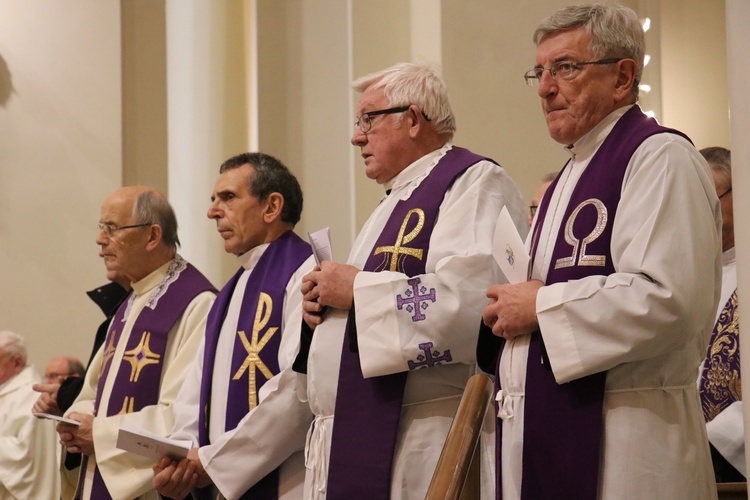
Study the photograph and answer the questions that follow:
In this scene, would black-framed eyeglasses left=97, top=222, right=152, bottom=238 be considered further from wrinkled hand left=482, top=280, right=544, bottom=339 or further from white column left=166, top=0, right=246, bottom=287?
wrinkled hand left=482, top=280, right=544, bottom=339

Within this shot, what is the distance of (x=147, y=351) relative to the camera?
5.63 meters

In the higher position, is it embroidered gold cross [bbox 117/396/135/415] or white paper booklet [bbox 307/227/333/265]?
white paper booklet [bbox 307/227/333/265]

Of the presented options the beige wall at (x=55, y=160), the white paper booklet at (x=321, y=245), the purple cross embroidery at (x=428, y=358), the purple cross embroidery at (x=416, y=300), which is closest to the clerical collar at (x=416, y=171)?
the white paper booklet at (x=321, y=245)

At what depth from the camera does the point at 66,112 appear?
30.5 ft

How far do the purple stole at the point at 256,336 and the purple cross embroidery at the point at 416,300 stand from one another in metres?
1.29

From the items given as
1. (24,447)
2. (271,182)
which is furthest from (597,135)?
(24,447)

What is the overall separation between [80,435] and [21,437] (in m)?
3.31

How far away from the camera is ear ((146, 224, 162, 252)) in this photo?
6113 millimetres

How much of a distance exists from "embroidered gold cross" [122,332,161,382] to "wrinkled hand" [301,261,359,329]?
5.51 ft

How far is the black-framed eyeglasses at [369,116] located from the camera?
14.5 feet

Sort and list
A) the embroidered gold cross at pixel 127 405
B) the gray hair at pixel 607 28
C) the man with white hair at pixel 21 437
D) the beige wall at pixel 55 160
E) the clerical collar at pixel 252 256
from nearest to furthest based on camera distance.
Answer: the gray hair at pixel 607 28
the clerical collar at pixel 252 256
the embroidered gold cross at pixel 127 405
the man with white hair at pixel 21 437
the beige wall at pixel 55 160

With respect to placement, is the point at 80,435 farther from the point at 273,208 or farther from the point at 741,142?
the point at 741,142

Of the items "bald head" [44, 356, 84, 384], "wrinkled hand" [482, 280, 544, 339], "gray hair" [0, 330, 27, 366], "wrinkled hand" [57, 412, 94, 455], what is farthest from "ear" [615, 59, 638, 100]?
"gray hair" [0, 330, 27, 366]

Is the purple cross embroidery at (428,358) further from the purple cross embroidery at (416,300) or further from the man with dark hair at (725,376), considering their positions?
the man with dark hair at (725,376)
